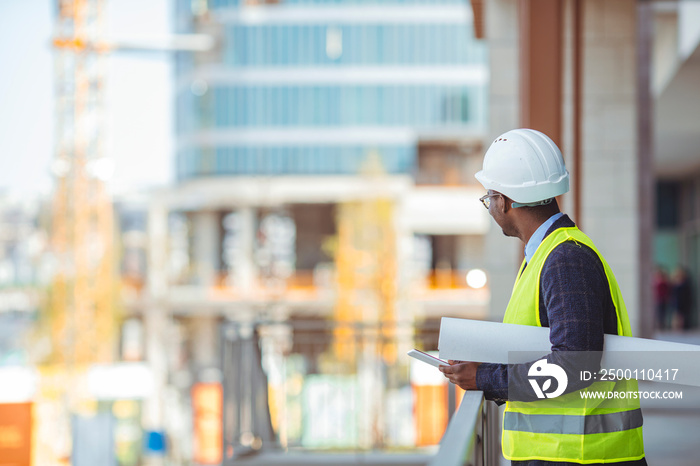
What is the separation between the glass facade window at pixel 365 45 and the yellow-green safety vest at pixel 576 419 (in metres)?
49.7

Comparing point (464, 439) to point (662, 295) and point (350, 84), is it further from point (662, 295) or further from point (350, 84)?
point (350, 84)

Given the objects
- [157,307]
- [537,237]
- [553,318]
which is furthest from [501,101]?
[157,307]

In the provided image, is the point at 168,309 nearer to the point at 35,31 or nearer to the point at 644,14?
the point at 35,31

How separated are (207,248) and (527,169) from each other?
5277 cm

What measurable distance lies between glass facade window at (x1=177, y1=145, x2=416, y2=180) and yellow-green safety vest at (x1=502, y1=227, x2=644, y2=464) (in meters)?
46.8

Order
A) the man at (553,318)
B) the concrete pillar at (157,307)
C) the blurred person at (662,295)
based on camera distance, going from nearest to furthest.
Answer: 1. the man at (553,318)
2. the blurred person at (662,295)
3. the concrete pillar at (157,307)

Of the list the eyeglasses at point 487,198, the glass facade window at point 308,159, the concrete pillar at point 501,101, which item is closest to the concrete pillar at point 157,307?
the glass facade window at point 308,159

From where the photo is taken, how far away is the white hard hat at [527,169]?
6.82 feet

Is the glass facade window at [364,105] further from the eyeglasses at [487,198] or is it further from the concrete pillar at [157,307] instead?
the eyeglasses at [487,198]

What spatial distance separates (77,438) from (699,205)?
17.3 m

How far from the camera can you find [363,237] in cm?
4391

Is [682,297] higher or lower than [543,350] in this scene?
lower

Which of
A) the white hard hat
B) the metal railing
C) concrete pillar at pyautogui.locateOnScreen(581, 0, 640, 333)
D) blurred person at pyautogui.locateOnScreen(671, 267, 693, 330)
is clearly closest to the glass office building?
blurred person at pyautogui.locateOnScreen(671, 267, 693, 330)

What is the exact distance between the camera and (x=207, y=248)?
53938mm
